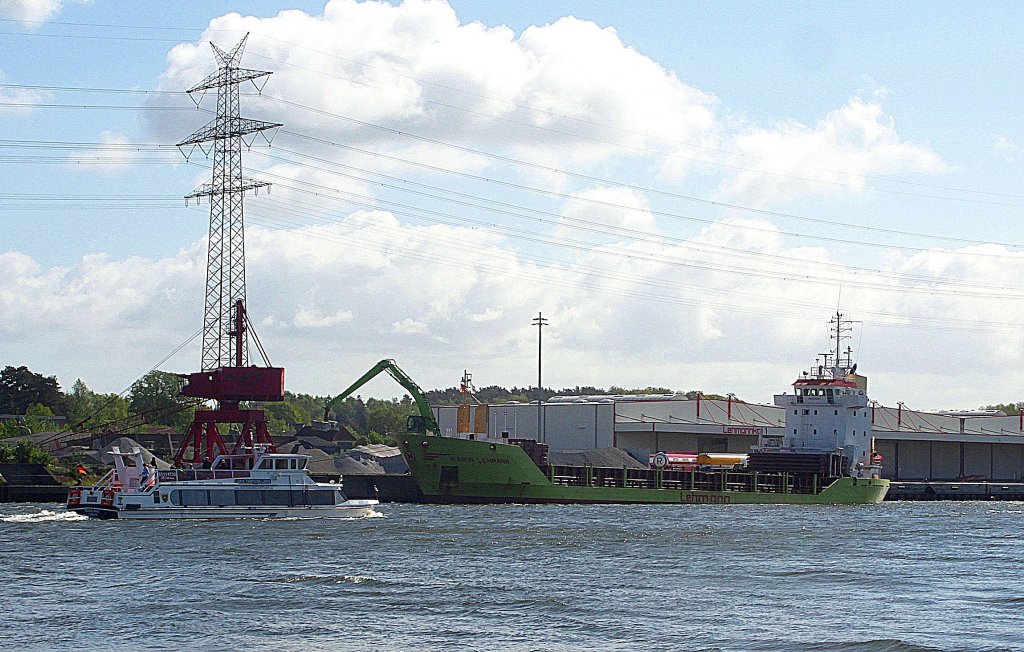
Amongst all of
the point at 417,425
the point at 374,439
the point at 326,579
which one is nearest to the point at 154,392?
the point at 374,439

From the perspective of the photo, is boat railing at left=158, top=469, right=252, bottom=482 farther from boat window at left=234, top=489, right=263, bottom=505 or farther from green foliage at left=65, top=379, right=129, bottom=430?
green foliage at left=65, top=379, right=129, bottom=430

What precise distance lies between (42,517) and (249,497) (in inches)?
356

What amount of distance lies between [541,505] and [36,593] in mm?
40015

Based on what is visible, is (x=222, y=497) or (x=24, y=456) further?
(x=24, y=456)

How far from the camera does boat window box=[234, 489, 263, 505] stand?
56969 millimetres

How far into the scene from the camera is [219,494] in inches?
2232

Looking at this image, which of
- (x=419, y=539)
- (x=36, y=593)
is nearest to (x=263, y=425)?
(x=419, y=539)

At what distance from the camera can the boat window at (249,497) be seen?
5697 centimetres

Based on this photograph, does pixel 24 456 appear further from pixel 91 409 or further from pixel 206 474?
pixel 91 409

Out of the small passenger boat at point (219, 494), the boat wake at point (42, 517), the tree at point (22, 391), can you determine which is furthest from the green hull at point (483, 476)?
the tree at point (22, 391)

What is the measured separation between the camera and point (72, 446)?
348 feet

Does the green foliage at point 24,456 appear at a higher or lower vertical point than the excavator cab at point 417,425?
lower

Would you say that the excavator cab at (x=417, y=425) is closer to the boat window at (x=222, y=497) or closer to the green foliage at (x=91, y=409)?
the boat window at (x=222, y=497)

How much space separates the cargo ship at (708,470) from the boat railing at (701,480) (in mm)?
60
